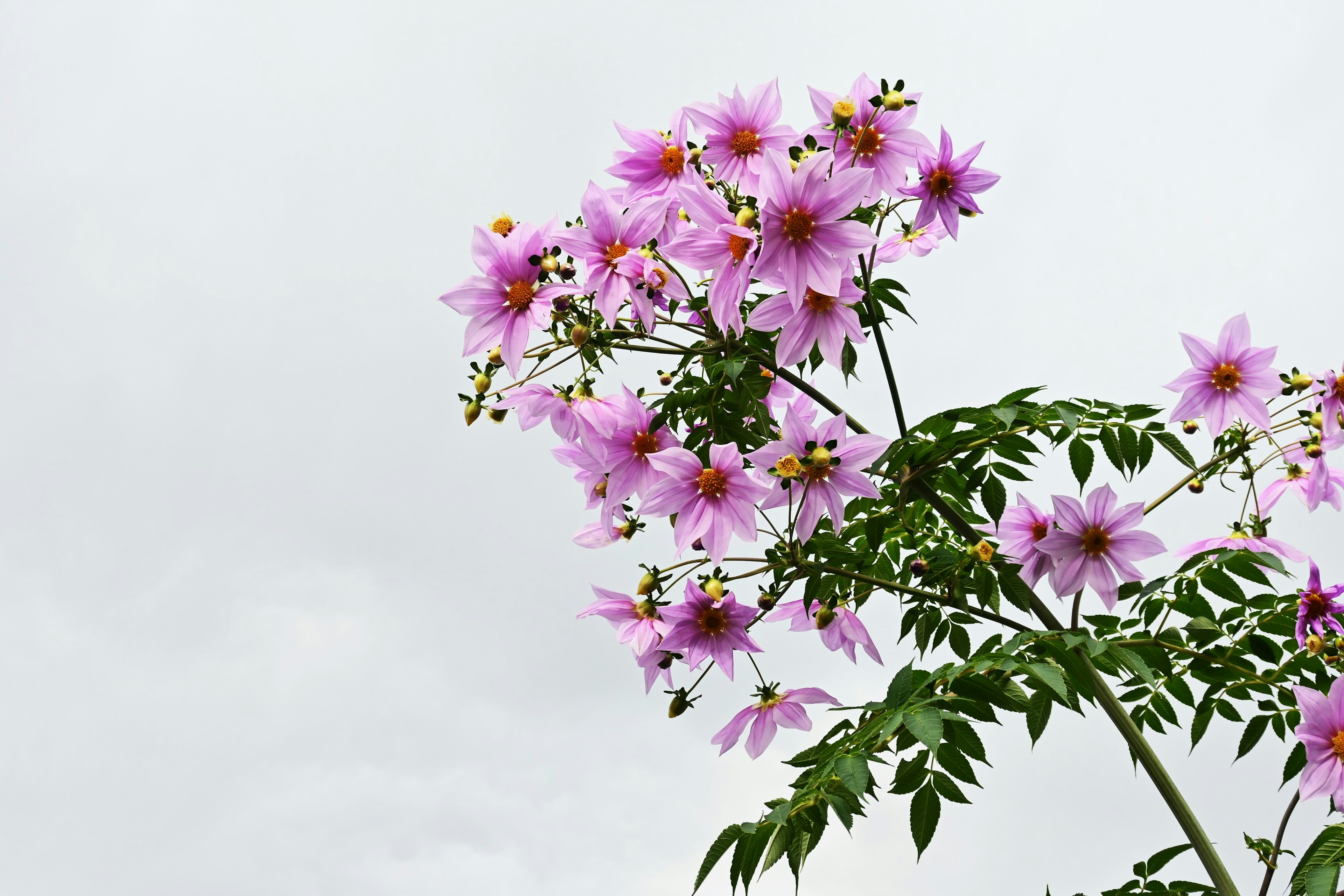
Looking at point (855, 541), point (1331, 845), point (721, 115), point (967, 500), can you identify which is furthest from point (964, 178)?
point (1331, 845)

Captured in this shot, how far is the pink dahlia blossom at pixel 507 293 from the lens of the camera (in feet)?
6.97

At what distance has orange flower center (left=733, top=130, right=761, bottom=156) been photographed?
2475mm

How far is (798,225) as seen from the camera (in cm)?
198

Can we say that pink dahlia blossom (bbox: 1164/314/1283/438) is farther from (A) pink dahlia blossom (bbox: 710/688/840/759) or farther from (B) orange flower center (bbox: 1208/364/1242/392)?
(A) pink dahlia blossom (bbox: 710/688/840/759)

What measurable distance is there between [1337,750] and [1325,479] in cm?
68

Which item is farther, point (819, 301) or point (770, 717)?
point (770, 717)

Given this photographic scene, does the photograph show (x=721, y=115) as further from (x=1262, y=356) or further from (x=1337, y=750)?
(x=1337, y=750)

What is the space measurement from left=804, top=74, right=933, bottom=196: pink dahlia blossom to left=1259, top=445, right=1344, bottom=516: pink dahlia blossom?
1.35 m

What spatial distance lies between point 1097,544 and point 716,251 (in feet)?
3.98

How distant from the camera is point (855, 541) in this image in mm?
3039

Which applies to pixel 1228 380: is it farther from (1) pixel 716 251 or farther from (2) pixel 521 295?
(2) pixel 521 295

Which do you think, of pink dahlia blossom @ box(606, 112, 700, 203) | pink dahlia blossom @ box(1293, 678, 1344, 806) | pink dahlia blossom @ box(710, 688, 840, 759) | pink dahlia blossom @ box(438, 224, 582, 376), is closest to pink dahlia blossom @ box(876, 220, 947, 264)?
pink dahlia blossom @ box(606, 112, 700, 203)

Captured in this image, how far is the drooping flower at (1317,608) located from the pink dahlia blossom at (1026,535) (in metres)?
0.65

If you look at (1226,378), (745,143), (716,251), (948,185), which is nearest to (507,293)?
(716,251)
